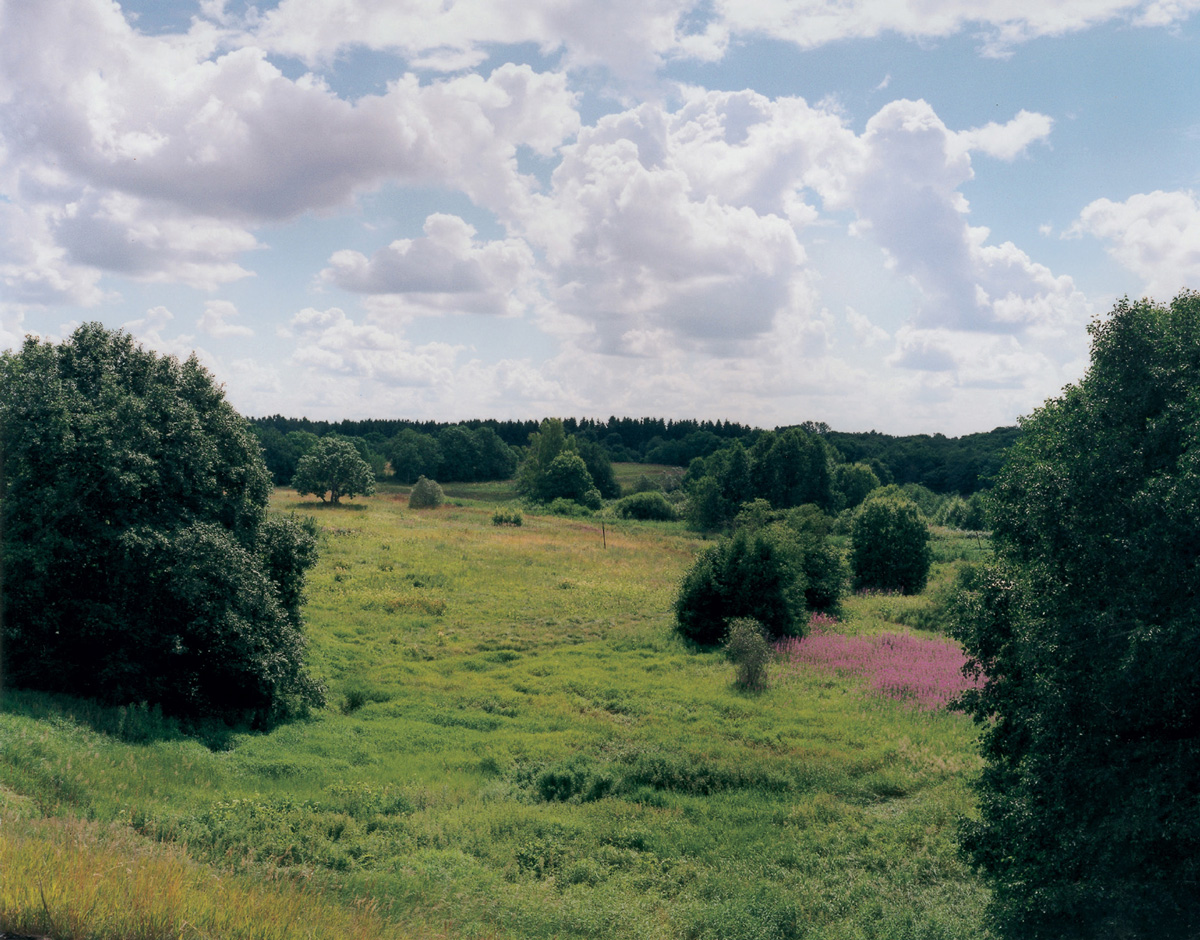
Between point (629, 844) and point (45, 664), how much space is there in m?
15.3

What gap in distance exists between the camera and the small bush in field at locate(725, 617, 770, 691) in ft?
83.6

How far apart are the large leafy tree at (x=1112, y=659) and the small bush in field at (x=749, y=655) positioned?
1321 centimetres

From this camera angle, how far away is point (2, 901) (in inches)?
242

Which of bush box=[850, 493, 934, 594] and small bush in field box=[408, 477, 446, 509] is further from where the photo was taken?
small bush in field box=[408, 477, 446, 509]

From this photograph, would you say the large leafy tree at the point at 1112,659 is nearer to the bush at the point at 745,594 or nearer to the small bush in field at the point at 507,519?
the bush at the point at 745,594

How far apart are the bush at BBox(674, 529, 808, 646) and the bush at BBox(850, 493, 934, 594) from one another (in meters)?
16.0

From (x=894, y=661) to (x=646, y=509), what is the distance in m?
65.9

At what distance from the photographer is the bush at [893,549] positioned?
46.9m

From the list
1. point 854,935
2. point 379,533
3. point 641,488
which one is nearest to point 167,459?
point 854,935

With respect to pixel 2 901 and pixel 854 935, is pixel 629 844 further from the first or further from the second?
pixel 2 901

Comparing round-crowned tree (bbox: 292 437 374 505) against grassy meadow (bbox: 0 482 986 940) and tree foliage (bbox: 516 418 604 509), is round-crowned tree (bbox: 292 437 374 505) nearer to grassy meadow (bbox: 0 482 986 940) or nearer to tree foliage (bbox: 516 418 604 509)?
tree foliage (bbox: 516 418 604 509)

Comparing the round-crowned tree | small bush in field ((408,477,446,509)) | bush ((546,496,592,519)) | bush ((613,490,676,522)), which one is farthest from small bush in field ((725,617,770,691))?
bush ((613,490,676,522))

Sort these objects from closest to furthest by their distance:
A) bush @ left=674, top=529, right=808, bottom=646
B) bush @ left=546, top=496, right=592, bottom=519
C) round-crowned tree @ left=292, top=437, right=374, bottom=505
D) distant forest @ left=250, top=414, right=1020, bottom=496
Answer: bush @ left=674, top=529, right=808, bottom=646 < round-crowned tree @ left=292, top=437, right=374, bottom=505 < bush @ left=546, top=496, right=592, bottom=519 < distant forest @ left=250, top=414, right=1020, bottom=496

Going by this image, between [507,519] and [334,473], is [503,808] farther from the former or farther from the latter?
[334,473]
